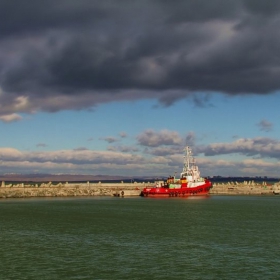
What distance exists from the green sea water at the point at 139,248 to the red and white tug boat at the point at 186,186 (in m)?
63.6

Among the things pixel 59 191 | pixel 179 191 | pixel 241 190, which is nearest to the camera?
pixel 179 191

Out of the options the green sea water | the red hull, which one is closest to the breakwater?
the red hull

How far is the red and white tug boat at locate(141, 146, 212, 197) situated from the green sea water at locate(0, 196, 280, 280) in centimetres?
6357

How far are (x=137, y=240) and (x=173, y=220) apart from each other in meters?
20.9

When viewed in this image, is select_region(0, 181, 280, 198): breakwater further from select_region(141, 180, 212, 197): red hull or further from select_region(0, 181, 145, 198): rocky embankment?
select_region(141, 180, 212, 197): red hull

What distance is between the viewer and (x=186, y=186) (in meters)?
133

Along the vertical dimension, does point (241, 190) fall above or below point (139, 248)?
above

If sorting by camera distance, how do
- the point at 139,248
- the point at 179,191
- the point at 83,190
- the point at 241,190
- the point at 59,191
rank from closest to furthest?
the point at 139,248
the point at 179,191
the point at 59,191
the point at 83,190
the point at 241,190

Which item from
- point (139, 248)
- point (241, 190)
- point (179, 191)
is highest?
point (179, 191)

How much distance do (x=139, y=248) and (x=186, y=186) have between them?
9124 centimetres

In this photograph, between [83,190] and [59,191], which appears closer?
[59,191]

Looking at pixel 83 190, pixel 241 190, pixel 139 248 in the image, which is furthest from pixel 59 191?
pixel 139 248

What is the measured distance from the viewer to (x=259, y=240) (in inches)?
1870

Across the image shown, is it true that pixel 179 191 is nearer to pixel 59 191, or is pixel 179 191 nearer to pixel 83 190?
pixel 83 190
